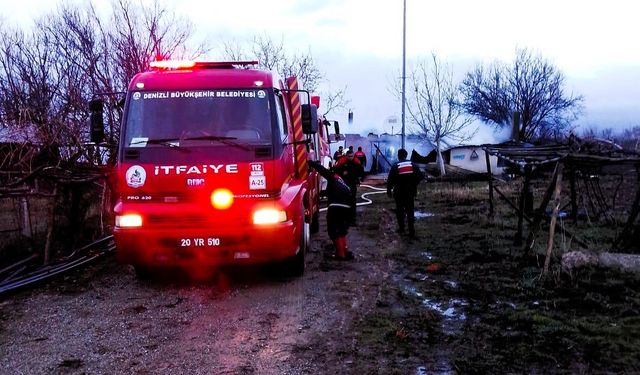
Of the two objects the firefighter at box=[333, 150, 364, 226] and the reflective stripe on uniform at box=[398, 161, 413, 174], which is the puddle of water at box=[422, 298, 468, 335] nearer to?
the reflective stripe on uniform at box=[398, 161, 413, 174]

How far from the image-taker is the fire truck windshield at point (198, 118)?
7383mm

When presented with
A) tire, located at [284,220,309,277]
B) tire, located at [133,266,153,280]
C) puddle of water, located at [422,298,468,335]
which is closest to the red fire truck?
tire, located at [284,220,309,277]

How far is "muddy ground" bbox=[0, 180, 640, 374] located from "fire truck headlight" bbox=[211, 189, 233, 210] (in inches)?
45.4

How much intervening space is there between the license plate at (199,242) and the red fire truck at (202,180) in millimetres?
12

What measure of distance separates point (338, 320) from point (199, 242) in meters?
2.03

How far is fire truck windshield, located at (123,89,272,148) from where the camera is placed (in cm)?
738

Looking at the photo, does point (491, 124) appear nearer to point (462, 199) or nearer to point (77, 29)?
point (462, 199)

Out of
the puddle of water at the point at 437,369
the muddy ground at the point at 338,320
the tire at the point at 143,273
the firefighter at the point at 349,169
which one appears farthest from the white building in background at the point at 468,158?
the puddle of water at the point at 437,369

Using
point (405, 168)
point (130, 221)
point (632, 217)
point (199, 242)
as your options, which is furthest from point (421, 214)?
point (130, 221)

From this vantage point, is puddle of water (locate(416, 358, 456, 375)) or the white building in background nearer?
puddle of water (locate(416, 358, 456, 375))

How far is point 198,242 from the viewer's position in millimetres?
7184

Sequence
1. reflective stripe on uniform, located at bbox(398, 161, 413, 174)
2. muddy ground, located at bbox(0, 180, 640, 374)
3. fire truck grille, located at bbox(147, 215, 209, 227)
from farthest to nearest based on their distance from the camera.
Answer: reflective stripe on uniform, located at bbox(398, 161, 413, 174) → fire truck grille, located at bbox(147, 215, 209, 227) → muddy ground, located at bbox(0, 180, 640, 374)

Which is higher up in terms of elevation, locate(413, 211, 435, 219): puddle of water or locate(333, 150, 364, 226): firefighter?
locate(333, 150, 364, 226): firefighter

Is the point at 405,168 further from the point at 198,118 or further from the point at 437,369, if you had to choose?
the point at 437,369
